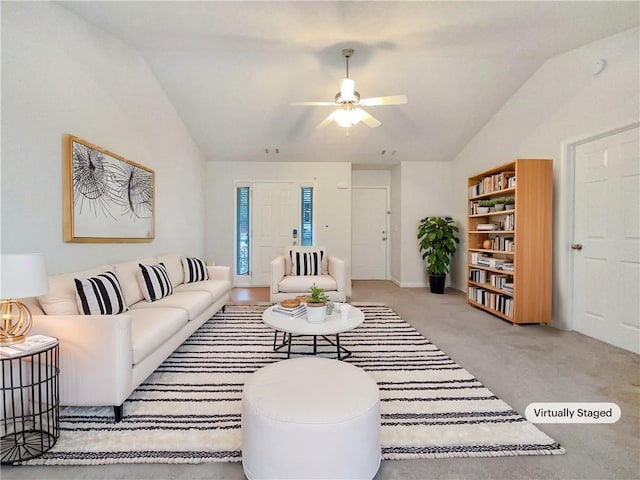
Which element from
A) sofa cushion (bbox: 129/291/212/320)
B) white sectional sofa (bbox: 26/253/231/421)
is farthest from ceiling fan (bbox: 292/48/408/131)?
white sectional sofa (bbox: 26/253/231/421)

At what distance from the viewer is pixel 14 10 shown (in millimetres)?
2010

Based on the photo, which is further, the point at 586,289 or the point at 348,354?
the point at 586,289

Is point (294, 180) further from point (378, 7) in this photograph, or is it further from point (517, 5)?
point (517, 5)

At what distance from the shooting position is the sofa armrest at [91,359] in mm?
1697

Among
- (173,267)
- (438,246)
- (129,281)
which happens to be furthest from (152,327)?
(438,246)

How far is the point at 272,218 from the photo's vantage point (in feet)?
19.7

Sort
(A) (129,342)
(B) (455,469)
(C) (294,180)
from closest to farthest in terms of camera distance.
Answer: (B) (455,469) < (A) (129,342) < (C) (294,180)

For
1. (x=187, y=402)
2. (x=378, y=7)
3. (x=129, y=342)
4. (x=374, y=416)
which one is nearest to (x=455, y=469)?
(x=374, y=416)

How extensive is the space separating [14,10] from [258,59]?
6.90 ft

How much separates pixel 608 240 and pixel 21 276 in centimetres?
443

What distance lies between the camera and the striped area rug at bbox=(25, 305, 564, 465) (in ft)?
4.90

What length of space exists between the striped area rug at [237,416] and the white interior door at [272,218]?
3354 millimetres

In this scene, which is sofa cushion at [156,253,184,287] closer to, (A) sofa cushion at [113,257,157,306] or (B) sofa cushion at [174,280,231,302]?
(B) sofa cushion at [174,280,231,302]

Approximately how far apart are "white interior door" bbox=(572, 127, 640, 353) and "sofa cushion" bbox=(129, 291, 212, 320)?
3.85 m
